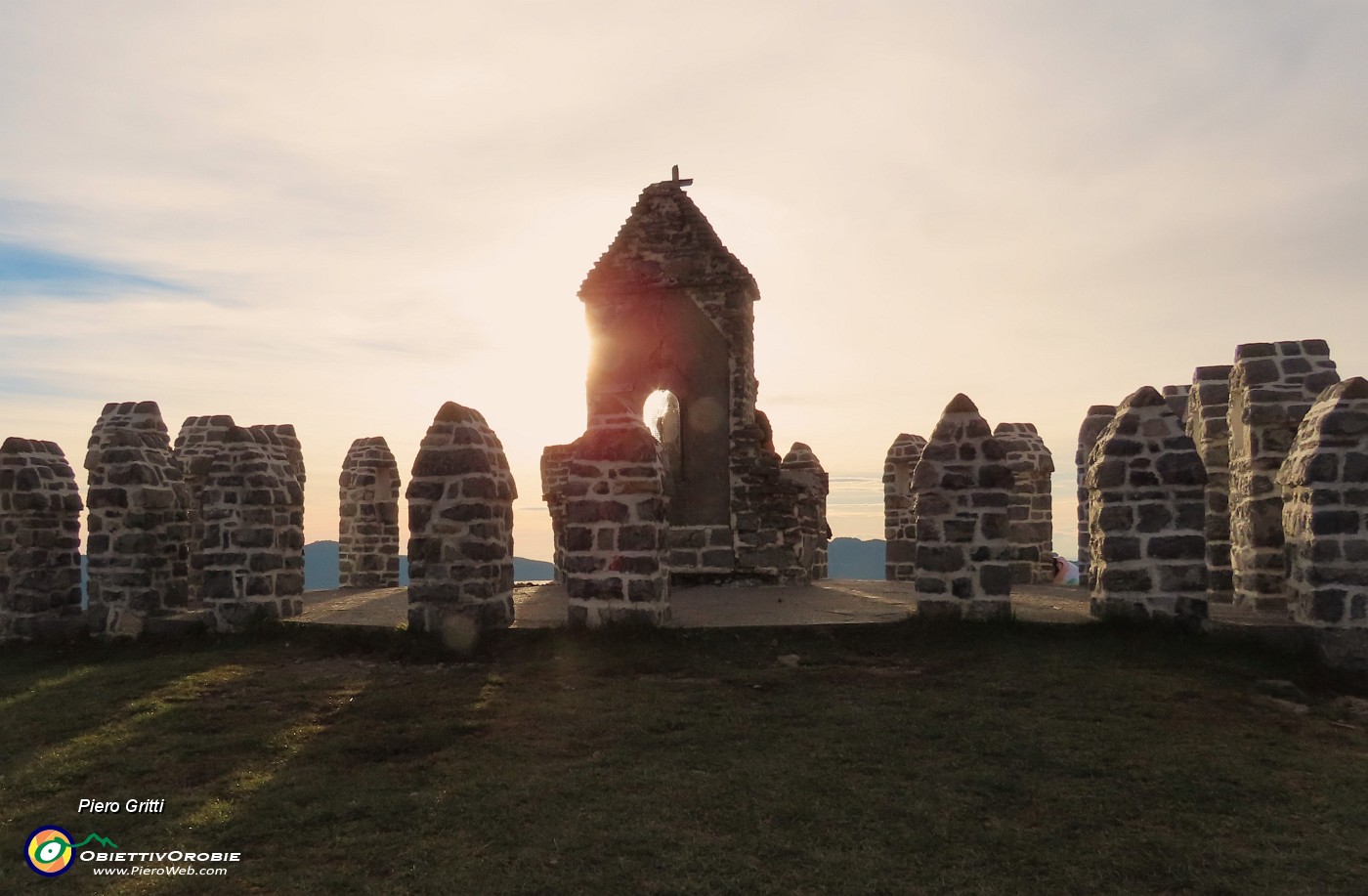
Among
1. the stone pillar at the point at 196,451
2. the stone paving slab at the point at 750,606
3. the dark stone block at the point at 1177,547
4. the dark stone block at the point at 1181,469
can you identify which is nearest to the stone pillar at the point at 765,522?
the stone paving slab at the point at 750,606

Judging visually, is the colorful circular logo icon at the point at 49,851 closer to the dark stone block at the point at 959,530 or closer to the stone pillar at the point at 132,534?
the stone pillar at the point at 132,534

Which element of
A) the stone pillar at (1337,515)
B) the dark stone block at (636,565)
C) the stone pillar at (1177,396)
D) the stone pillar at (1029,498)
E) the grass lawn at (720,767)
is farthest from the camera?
the stone pillar at (1029,498)

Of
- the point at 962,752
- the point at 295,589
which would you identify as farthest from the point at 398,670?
the point at 962,752

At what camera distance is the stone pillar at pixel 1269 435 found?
12.6 meters

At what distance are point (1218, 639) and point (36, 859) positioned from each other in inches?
430

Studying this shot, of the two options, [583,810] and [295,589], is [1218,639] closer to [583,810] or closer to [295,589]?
[583,810]

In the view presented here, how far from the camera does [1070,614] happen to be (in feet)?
38.2

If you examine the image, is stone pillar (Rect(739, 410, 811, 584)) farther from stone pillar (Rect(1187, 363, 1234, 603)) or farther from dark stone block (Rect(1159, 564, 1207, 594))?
dark stone block (Rect(1159, 564, 1207, 594))

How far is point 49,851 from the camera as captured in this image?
20.1ft

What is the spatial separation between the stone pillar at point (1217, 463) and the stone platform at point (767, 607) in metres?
1.68

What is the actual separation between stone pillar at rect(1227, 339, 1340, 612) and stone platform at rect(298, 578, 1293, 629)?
24.5 inches

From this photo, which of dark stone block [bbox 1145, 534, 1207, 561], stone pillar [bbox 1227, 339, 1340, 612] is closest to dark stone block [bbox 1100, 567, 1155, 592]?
dark stone block [bbox 1145, 534, 1207, 561]

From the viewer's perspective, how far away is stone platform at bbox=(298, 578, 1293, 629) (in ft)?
38.0

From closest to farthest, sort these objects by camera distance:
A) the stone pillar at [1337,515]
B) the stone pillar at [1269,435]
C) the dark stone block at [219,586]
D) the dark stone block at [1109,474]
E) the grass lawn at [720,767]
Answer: the grass lawn at [720,767] < the stone pillar at [1337,515] < the dark stone block at [1109,474] < the dark stone block at [219,586] < the stone pillar at [1269,435]
